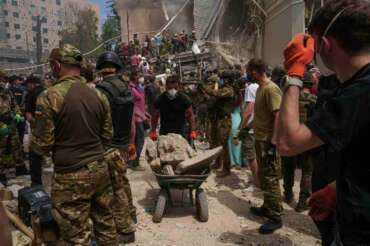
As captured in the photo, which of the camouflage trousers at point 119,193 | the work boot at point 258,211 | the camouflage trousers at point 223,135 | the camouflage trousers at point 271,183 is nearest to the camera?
the camouflage trousers at point 119,193

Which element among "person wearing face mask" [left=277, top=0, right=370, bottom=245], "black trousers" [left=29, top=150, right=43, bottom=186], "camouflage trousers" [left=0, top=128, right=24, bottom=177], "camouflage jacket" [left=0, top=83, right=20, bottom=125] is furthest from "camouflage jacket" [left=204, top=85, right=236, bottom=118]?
"person wearing face mask" [left=277, top=0, right=370, bottom=245]

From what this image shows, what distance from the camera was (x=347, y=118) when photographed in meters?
1.50

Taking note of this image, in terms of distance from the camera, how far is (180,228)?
4.90m

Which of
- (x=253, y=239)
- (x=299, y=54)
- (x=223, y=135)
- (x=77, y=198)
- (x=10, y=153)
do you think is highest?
(x=299, y=54)

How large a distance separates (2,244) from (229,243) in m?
3.81

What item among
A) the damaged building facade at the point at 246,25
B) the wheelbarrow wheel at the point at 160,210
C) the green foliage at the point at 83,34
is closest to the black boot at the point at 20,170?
the wheelbarrow wheel at the point at 160,210

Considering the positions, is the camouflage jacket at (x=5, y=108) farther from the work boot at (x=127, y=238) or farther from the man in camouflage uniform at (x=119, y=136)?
the work boot at (x=127, y=238)

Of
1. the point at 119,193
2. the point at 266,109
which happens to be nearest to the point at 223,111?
the point at 266,109

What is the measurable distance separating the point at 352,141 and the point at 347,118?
102 millimetres

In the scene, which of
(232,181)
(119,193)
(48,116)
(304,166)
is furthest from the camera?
(232,181)

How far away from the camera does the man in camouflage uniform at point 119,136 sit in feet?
13.8

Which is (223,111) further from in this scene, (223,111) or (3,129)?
(3,129)

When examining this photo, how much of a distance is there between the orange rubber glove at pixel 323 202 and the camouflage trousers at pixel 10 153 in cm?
632

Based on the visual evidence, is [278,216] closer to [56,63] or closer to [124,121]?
[124,121]
